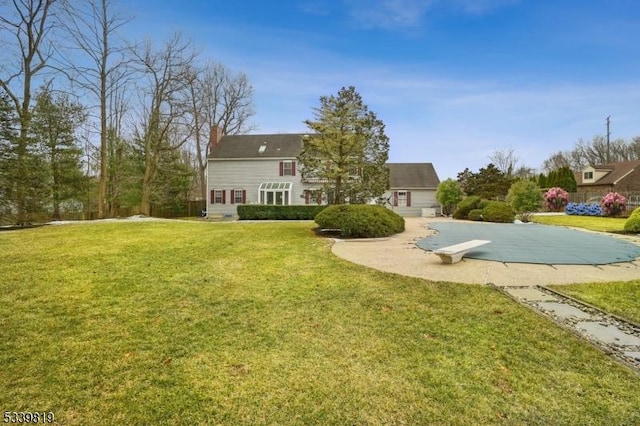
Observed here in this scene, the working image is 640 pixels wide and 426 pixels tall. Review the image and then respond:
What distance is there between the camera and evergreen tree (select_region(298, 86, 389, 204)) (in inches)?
533

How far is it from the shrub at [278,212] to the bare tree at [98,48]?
8.79 m

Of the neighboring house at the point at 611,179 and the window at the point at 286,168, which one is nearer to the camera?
the window at the point at 286,168

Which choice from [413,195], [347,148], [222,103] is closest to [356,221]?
[347,148]

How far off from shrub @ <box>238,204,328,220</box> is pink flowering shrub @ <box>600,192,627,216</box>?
63.2 ft

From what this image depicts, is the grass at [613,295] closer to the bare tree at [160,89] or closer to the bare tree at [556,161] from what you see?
the bare tree at [160,89]

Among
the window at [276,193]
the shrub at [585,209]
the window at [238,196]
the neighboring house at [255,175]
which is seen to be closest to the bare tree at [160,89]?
the neighboring house at [255,175]

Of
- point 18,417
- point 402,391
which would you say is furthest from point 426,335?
point 18,417

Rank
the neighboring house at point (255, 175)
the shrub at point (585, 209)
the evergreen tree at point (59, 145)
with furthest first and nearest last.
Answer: the neighboring house at point (255, 175)
the shrub at point (585, 209)
the evergreen tree at point (59, 145)

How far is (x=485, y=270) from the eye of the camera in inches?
257

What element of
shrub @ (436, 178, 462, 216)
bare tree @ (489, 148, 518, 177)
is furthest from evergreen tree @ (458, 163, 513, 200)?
bare tree @ (489, 148, 518, 177)

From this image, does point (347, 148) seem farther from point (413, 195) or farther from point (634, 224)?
point (413, 195)

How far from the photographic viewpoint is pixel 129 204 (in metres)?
26.7

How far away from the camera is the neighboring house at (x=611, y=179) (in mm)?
30844

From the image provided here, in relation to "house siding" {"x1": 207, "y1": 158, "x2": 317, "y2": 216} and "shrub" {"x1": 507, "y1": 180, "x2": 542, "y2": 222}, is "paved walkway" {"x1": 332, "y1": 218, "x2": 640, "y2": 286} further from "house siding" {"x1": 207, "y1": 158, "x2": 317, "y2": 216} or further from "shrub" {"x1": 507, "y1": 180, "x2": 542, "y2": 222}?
"house siding" {"x1": 207, "y1": 158, "x2": 317, "y2": 216}
